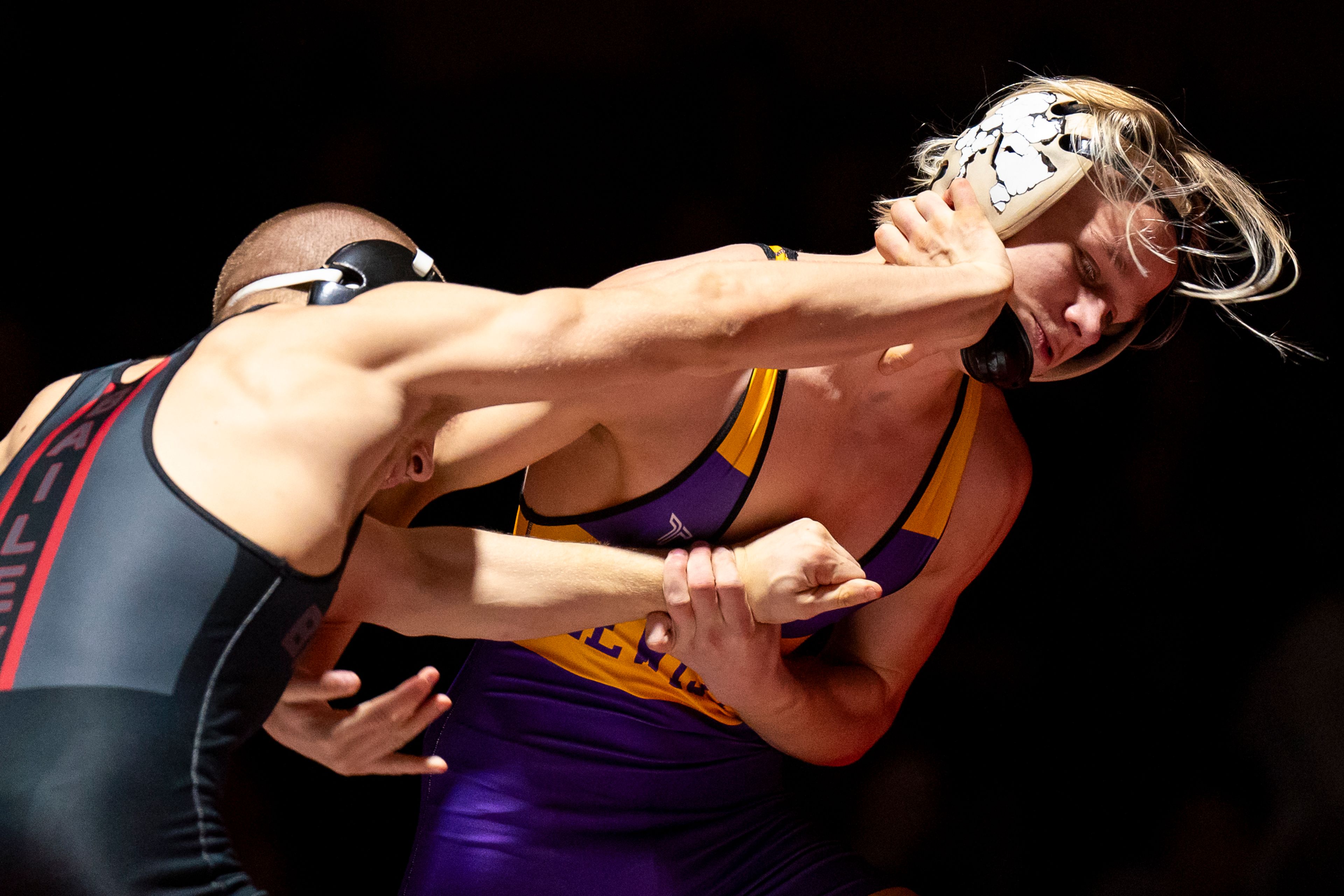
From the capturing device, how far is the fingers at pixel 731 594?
4.61ft

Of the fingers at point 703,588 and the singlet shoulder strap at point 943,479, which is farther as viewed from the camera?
the singlet shoulder strap at point 943,479

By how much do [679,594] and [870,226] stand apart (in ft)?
3.32

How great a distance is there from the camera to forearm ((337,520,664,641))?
1398 mm

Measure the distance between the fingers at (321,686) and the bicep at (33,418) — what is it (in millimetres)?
370

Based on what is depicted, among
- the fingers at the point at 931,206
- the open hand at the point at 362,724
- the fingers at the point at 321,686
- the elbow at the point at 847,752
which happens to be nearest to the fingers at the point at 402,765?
the open hand at the point at 362,724

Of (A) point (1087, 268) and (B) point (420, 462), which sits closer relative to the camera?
(B) point (420, 462)

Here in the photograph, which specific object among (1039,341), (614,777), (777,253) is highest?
(777,253)

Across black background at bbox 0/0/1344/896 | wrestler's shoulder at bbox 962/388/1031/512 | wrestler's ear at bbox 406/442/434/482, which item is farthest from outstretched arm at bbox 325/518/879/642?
black background at bbox 0/0/1344/896

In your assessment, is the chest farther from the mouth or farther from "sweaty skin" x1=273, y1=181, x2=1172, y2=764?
the mouth

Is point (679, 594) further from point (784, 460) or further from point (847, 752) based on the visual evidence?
point (847, 752)

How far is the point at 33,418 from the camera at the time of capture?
131 centimetres

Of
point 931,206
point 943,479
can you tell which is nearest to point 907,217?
point 931,206

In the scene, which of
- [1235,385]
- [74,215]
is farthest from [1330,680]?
[74,215]

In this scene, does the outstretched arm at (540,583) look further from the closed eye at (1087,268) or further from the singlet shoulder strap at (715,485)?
the closed eye at (1087,268)
